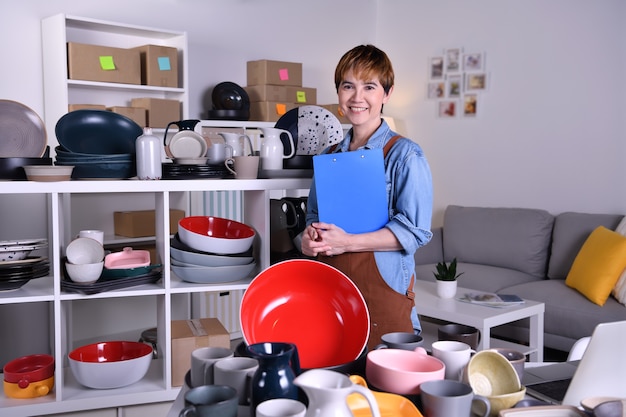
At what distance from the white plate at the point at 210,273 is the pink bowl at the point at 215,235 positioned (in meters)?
0.06

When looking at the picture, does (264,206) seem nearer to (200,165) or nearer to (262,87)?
(200,165)

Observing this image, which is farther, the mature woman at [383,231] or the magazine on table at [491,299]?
the magazine on table at [491,299]

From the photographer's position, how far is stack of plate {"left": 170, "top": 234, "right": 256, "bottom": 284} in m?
2.13

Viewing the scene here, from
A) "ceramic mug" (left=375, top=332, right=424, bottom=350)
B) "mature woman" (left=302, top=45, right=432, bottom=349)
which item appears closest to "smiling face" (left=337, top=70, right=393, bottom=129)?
"mature woman" (left=302, top=45, right=432, bottom=349)

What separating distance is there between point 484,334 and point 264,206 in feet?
5.47

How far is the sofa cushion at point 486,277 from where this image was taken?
4.50m

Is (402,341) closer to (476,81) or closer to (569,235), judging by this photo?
(569,235)

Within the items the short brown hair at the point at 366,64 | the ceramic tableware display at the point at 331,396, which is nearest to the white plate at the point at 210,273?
the short brown hair at the point at 366,64

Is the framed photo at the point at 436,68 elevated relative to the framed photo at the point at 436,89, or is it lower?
elevated

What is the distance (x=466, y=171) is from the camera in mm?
5539

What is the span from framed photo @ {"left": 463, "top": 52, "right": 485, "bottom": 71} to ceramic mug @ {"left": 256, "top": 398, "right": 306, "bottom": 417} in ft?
15.7

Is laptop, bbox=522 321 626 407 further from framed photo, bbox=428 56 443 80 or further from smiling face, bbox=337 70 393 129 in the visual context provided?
framed photo, bbox=428 56 443 80

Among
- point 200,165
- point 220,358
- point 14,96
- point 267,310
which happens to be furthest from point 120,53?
point 220,358

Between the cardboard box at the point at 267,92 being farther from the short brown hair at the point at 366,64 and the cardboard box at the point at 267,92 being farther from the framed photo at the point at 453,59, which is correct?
the short brown hair at the point at 366,64
